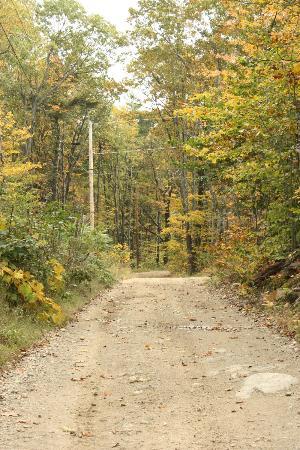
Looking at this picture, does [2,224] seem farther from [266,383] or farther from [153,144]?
[153,144]

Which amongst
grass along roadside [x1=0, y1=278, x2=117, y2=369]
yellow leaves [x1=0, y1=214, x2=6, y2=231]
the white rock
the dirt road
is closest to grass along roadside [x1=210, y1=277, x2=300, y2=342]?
the dirt road

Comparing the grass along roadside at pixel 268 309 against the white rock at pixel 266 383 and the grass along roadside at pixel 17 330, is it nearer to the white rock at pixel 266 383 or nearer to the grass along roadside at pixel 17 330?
the white rock at pixel 266 383

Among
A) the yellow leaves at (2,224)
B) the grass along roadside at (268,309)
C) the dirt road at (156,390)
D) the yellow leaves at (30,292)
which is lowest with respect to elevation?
the dirt road at (156,390)

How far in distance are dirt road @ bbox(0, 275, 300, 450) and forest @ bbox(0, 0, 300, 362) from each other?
1.36 m

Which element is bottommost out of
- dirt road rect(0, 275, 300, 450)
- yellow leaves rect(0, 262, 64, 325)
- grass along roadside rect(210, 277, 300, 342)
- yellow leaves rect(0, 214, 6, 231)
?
dirt road rect(0, 275, 300, 450)

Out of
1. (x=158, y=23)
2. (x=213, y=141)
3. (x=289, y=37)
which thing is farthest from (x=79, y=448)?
(x=158, y=23)

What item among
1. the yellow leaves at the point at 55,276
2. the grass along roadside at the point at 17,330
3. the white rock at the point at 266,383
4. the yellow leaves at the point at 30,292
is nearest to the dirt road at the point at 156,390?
the white rock at the point at 266,383

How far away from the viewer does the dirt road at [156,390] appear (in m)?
4.74

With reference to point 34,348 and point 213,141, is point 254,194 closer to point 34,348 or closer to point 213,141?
point 213,141

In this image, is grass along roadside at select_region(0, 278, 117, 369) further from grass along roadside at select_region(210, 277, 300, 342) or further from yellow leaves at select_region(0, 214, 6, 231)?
grass along roadside at select_region(210, 277, 300, 342)

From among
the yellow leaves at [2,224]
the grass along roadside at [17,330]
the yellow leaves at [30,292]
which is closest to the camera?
the grass along roadside at [17,330]

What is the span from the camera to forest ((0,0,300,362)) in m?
10.9

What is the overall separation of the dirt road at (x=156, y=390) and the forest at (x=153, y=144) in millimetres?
1364

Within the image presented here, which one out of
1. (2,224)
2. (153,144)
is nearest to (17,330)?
(2,224)
